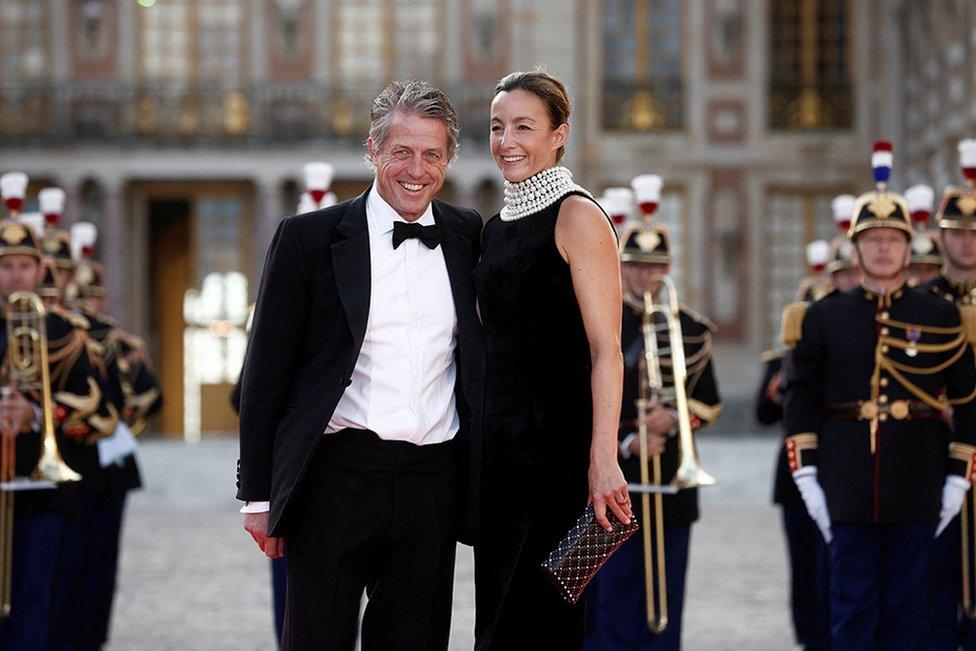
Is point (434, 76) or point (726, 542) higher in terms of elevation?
point (434, 76)

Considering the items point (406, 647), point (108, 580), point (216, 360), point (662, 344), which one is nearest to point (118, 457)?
point (108, 580)

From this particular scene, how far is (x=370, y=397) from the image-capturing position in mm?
4484

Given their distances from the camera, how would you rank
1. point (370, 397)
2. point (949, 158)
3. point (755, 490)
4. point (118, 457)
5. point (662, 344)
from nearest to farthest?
point (370, 397), point (662, 344), point (118, 457), point (755, 490), point (949, 158)

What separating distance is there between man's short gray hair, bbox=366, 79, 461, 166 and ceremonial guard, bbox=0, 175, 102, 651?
3.41 meters

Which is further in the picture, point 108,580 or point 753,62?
point 753,62

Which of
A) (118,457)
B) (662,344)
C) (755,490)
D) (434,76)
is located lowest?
(755,490)

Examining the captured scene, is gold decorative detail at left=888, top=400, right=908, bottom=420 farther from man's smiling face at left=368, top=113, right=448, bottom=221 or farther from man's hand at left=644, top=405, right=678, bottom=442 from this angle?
man's smiling face at left=368, top=113, right=448, bottom=221

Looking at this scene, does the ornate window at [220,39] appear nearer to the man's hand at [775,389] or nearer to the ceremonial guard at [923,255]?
the man's hand at [775,389]

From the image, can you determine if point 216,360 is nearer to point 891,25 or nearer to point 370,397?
point 891,25

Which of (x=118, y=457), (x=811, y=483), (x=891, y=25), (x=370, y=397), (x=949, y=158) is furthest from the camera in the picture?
(x=891, y=25)

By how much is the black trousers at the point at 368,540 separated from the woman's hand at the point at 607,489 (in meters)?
0.41

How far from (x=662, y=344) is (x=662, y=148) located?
747 inches

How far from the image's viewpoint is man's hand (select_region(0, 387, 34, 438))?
7.57 m

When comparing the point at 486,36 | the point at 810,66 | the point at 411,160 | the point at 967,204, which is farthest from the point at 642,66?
the point at 411,160
